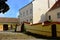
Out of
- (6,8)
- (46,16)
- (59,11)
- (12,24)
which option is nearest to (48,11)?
(46,16)

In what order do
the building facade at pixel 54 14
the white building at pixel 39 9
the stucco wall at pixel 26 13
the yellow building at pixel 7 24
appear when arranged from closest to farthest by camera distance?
the building facade at pixel 54 14
the white building at pixel 39 9
the stucco wall at pixel 26 13
the yellow building at pixel 7 24

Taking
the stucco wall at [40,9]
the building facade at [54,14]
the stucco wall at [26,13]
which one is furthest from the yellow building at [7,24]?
the building facade at [54,14]

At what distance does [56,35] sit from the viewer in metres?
22.0

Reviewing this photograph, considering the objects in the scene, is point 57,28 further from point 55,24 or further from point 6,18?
point 6,18

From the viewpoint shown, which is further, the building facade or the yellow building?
the yellow building

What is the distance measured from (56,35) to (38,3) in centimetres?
2449

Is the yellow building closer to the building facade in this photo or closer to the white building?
the white building

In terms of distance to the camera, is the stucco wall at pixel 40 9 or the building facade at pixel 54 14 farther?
the stucco wall at pixel 40 9

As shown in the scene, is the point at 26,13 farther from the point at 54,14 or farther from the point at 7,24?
the point at 7,24

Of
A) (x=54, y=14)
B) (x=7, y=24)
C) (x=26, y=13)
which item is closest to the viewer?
(x=54, y=14)

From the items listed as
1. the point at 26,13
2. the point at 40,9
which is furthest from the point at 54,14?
the point at 26,13

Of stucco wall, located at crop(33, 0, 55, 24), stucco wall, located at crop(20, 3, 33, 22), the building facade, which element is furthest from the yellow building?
the building facade

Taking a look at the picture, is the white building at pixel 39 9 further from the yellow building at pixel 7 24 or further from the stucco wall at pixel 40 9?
the yellow building at pixel 7 24

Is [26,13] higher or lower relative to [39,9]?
lower
